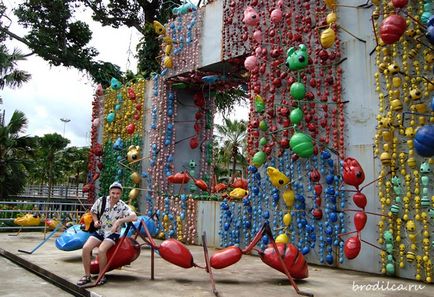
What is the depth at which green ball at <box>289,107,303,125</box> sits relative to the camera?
7773 mm

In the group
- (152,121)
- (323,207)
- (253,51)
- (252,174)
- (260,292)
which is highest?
(253,51)

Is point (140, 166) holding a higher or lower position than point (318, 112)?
lower

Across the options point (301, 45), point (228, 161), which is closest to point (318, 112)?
point (301, 45)

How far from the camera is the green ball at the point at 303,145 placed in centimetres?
723

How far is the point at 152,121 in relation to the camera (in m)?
11.7

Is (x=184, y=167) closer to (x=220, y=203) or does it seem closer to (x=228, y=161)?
(x=220, y=203)

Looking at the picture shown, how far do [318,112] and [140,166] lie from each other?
586 centimetres

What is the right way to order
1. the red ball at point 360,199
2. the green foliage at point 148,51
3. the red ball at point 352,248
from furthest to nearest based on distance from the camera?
the green foliage at point 148,51 → the red ball at point 360,199 → the red ball at point 352,248

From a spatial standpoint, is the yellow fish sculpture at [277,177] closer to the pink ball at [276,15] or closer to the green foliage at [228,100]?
the pink ball at [276,15]

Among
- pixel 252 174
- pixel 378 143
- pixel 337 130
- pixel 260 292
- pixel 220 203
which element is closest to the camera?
pixel 260 292

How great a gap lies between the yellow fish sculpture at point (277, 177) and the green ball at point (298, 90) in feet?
4.46

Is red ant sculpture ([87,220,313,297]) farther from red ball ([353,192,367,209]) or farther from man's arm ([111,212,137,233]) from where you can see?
red ball ([353,192,367,209])

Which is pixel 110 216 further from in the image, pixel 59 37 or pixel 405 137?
pixel 59 37

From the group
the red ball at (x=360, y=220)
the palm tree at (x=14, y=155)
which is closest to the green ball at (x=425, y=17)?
the red ball at (x=360, y=220)
